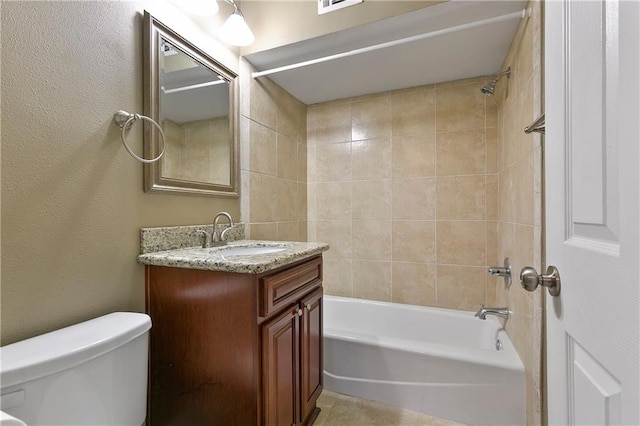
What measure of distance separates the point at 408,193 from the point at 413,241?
39cm

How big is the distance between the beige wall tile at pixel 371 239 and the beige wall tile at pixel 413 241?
0.19 ft

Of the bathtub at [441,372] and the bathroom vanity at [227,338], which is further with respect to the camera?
the bathtub at [441,372]

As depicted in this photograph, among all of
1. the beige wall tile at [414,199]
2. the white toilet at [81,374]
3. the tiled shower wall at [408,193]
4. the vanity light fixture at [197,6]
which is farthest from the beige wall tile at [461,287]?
the vanity light fixture at [197,6]

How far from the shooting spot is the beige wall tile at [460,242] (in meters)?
2.08

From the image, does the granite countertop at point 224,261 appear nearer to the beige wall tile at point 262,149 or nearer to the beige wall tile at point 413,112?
the beige wall tile at point 262,149

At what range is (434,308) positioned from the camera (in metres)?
2.16

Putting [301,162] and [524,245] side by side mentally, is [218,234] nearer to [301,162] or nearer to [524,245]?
[301,162]

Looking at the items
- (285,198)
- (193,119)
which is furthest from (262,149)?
(193,119)

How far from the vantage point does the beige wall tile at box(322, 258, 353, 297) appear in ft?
8.13

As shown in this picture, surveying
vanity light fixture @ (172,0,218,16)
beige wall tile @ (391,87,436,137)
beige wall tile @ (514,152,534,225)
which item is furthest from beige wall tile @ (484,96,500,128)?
vanity light fixture @ (172,0,218,16)

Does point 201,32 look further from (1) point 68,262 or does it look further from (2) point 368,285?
(2) point 368,285

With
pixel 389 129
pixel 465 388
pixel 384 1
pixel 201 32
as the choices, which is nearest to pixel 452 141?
pixel 389 129

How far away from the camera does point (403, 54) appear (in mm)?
1754

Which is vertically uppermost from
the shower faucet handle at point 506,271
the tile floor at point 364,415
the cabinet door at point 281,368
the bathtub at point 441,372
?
the shower faucet handle at point 506,271
